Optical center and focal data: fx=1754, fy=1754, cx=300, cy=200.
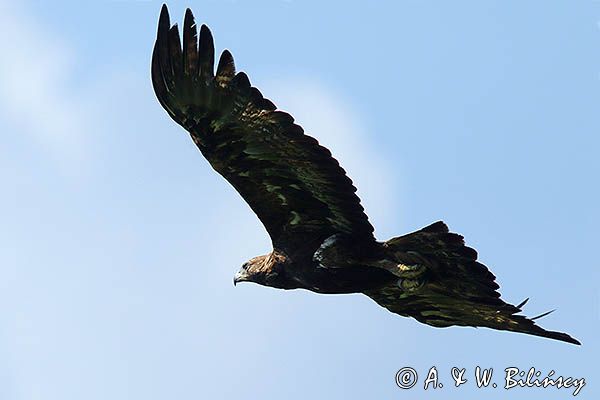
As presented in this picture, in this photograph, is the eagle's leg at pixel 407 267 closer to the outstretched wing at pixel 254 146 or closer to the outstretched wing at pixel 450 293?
the outstretched wing at pixel 450 293

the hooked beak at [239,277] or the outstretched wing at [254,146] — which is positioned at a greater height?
the outstretched wing at [254,146]

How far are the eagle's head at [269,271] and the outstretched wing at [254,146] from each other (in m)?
0.14

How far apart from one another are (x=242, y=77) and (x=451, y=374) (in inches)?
130

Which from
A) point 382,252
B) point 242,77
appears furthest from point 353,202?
point 242,77

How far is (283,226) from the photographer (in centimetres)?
1479

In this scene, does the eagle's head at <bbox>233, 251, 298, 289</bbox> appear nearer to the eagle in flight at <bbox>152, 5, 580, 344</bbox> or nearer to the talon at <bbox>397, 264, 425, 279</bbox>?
the eagle in flight at <bbox>152, 5, 580, 344</bbox>

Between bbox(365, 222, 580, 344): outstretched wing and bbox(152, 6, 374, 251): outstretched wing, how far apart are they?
611mm

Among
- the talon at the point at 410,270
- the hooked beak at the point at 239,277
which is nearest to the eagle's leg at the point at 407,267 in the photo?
the talon at the point at 410,270

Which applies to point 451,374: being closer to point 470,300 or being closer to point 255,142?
point 470,300

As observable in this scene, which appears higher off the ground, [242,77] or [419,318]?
[242,77]

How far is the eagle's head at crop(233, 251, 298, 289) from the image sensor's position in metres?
14.9

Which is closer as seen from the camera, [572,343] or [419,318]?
[572,343]

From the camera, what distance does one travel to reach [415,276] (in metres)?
14.4

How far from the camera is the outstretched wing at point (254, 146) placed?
45.3 feet
